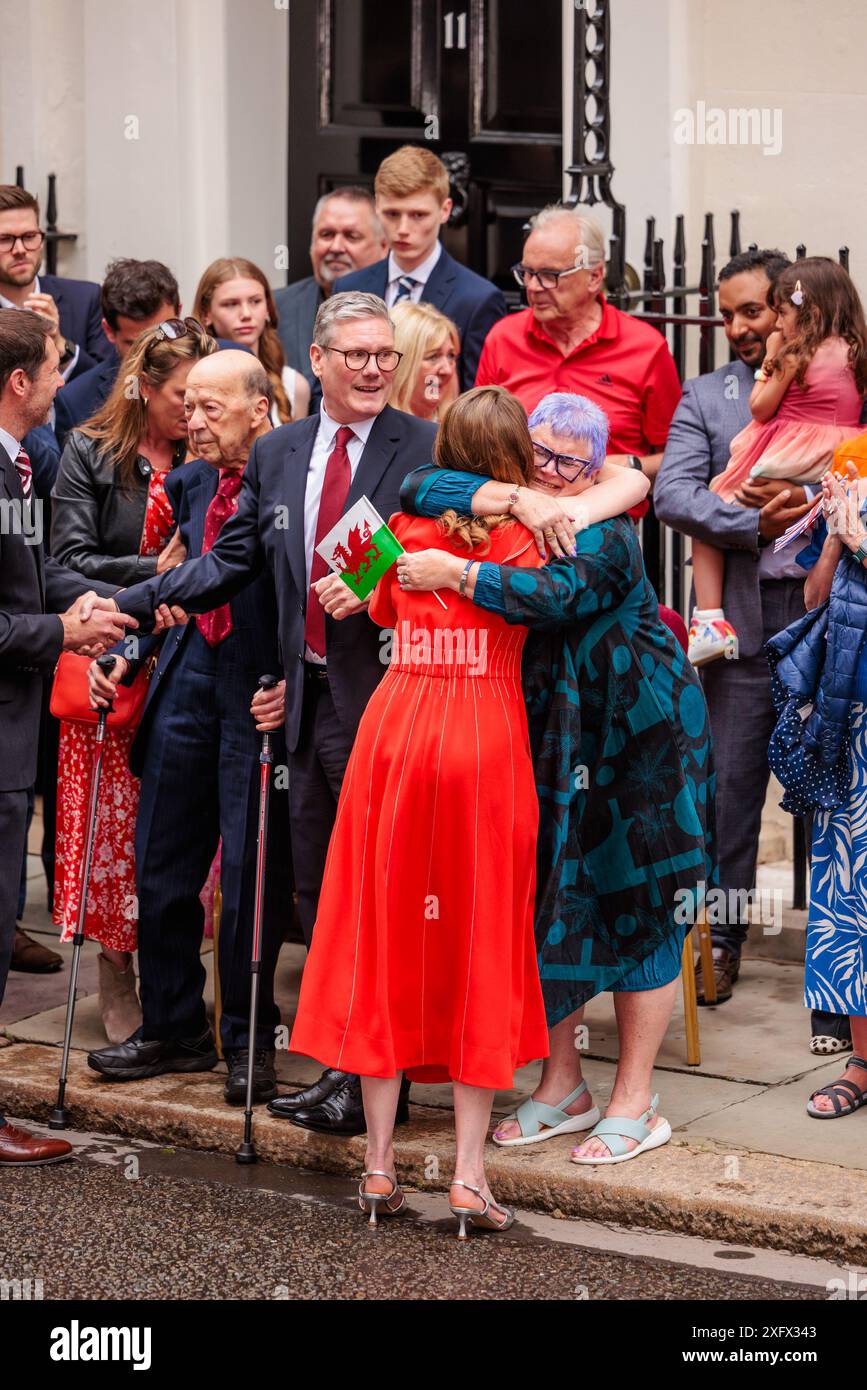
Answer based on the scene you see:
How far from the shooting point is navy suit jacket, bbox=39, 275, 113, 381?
862cm

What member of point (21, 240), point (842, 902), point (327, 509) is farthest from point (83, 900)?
point (21, 240)

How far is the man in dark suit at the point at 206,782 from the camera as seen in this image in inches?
243

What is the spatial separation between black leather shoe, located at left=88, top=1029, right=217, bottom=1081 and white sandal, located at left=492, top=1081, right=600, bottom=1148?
1.13 meters

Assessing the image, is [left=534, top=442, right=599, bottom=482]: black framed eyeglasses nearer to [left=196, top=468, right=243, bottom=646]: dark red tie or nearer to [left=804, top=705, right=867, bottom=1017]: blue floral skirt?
[left=804, top=705, right=867, bottom=1017]: blue floral skirt

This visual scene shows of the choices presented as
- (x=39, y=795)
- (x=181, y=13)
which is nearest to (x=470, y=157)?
(x=181, y=13)

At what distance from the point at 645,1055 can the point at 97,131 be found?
5.81 m

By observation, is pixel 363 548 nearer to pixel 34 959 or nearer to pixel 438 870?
pixel 438 870

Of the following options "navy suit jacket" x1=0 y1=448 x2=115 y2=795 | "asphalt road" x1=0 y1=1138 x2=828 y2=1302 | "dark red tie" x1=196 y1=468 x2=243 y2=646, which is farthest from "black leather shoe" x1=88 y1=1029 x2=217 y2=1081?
"dark red tie" x1=196 y1=468 x2=243 y2=646

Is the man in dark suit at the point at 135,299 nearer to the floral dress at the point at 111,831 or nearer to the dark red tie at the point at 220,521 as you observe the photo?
the floral dress at the point at 111,831

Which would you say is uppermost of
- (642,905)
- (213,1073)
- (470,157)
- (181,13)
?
(181,13)

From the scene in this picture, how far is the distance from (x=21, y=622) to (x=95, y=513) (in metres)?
0.98

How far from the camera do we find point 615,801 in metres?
5.58
